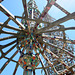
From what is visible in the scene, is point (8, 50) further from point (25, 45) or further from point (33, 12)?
point (33, 12)

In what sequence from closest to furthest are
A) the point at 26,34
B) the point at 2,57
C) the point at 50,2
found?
1. the point at 50,2
2. the point at 26,34
3. the point at 2,57

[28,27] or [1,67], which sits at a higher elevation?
[28,27]

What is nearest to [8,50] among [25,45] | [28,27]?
[25,45]

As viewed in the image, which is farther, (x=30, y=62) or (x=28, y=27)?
(x=28, y=27)

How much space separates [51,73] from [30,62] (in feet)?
33.0

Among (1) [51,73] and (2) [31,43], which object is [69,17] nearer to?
(2) [31,43]

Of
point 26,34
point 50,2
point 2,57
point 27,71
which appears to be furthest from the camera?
point 2,57

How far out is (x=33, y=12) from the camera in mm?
13711

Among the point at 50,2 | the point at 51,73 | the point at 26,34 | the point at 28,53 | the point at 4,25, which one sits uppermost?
the point at 50,2

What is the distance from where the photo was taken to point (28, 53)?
415 inches

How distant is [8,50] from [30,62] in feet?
14.4

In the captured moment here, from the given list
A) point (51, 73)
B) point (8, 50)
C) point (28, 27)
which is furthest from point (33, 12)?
point (51, 73)

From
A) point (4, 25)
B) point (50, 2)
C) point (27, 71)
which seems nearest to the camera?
point (50, 2)

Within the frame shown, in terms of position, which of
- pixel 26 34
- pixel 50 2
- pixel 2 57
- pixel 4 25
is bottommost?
pixel 2 57
